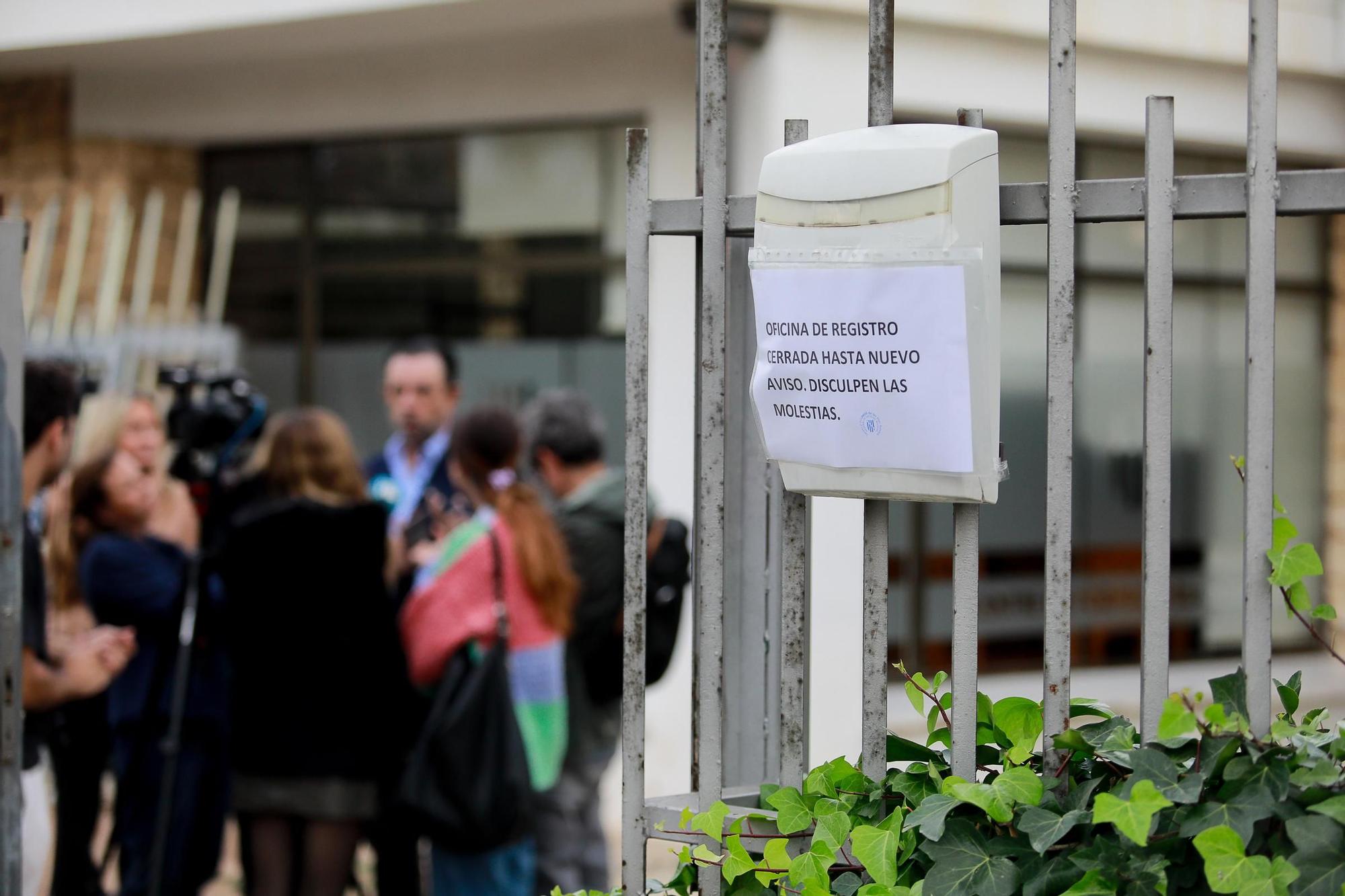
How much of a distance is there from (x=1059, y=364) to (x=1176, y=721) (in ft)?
1.45

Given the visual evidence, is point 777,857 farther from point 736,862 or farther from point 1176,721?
point 1176,721

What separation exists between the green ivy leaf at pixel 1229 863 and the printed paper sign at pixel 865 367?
0.49 meters

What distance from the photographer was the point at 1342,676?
7.96m

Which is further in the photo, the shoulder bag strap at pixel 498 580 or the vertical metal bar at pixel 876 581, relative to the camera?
Result: the shoulder bag strap at pixel 498 580

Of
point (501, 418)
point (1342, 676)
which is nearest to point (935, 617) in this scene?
point (1342, 676)

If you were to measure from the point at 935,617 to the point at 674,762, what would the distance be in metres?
1.66

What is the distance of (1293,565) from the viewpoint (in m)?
1.61

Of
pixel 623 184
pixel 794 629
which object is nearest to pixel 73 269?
pixel 623 184

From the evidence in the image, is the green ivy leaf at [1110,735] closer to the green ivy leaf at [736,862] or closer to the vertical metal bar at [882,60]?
the green ivy leaf at [736,862]

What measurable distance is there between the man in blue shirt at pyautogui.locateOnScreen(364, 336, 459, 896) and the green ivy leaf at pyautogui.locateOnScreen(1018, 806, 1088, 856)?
3555mm

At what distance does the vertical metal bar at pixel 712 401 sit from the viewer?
1962 mm

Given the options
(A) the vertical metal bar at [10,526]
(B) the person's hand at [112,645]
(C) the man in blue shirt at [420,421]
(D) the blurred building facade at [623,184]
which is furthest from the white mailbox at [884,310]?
(D) the blurred building facade at [623,184]

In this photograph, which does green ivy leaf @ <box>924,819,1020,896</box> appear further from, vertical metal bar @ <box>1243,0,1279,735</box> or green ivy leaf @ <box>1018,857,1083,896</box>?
vertical metal bar @ <box>1243,0,1279,735</box>

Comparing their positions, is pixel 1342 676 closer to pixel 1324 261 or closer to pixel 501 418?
pixel 1324 261
